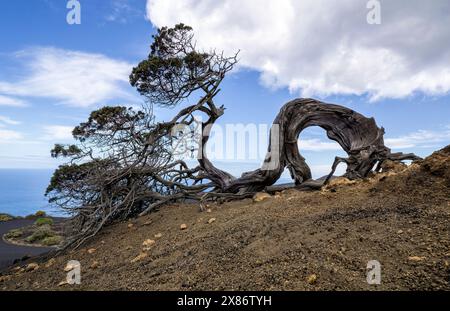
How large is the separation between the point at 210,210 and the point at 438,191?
13.8ft

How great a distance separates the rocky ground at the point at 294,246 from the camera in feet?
12.1

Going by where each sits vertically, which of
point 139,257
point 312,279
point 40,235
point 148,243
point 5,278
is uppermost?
point 312,279

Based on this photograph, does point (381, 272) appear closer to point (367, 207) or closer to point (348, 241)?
point (348, 241)

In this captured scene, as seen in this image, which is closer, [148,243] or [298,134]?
[148,243]

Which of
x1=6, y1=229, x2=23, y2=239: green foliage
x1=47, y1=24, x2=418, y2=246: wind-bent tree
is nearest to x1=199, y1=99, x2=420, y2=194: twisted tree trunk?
x1=47, y1=24, x2=418, y2=246: wind-bent tree

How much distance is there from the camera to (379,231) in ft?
15.0

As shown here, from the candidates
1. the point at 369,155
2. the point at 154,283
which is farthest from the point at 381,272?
the point at 369,155

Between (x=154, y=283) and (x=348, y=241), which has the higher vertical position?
(x=348, y=241)

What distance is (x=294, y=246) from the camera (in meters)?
4.54

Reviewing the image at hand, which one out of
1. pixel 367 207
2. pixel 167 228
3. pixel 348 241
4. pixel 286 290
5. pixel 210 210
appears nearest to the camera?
pixel 286 290

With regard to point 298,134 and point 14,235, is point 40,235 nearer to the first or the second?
point 14,235

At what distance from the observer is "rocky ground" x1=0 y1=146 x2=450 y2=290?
3703 millimetres

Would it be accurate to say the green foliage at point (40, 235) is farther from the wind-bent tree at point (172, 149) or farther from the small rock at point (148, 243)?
the small rock at point (148, 243)

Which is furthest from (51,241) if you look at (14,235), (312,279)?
(312,279)
